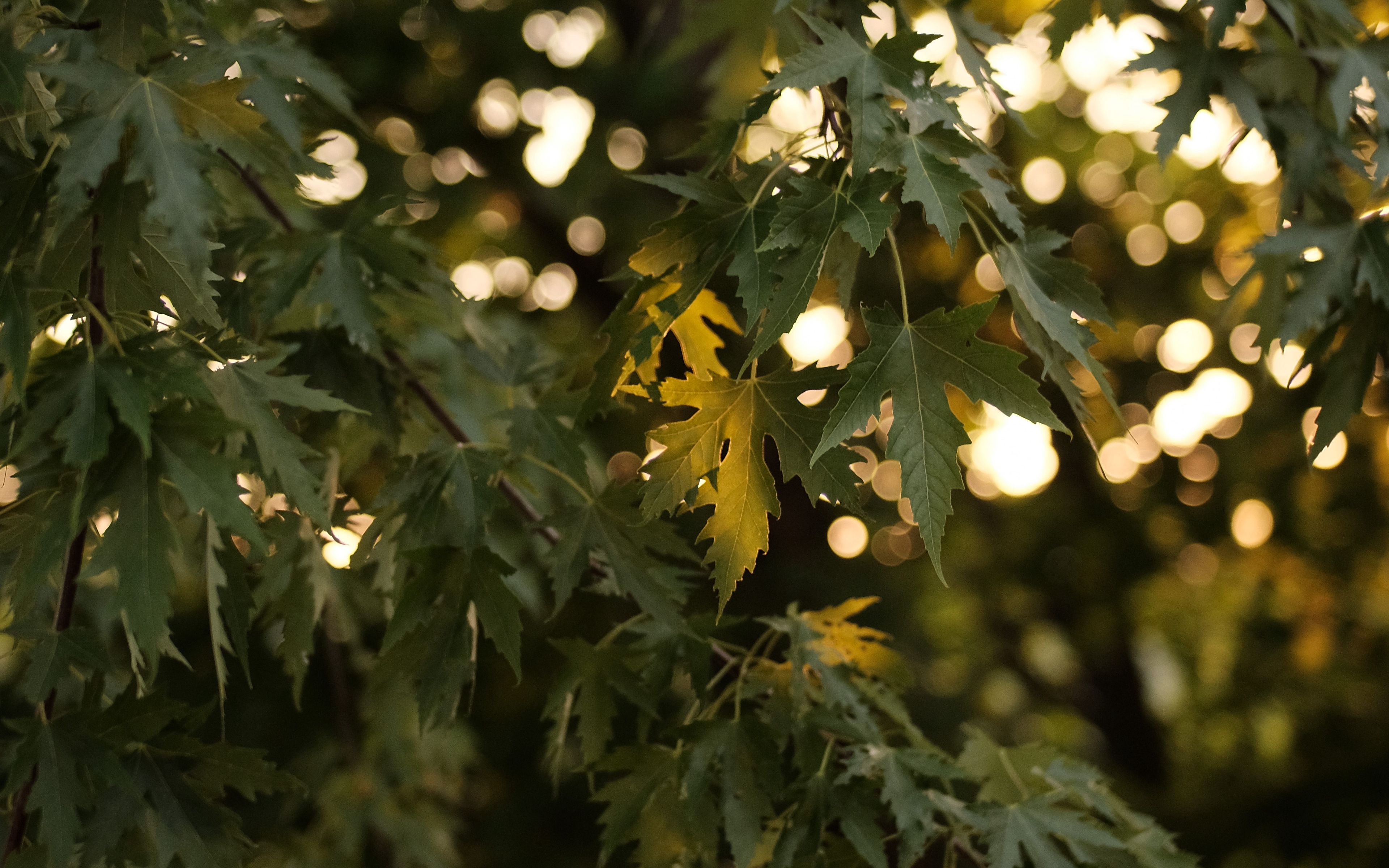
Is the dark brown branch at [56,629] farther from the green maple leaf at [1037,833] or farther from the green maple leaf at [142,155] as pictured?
the green maple leaf at [1037,833]

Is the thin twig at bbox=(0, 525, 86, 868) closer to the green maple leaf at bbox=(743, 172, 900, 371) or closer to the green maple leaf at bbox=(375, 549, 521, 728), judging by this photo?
the green maple leaf at bbox=(375, 549, 521, 728)

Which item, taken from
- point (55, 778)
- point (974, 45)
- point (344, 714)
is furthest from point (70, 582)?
point (344, 714)

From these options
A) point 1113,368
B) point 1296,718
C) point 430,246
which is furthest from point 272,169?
point 1296,718

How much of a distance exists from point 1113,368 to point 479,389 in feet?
14.9

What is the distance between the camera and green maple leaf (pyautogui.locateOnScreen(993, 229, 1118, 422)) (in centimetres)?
114

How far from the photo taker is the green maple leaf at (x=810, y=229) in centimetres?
105

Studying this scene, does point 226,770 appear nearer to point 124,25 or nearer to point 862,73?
point 124,25

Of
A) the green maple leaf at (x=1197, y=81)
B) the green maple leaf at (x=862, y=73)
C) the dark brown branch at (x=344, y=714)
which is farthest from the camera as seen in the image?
the dark brown branch at (x=344, y=714)

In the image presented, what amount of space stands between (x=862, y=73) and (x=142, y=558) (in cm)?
92

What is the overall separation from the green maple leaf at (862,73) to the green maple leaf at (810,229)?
0.04m

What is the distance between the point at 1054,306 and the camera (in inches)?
45.9

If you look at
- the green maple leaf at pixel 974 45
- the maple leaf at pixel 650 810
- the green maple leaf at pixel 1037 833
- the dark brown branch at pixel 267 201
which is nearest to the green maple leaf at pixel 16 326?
the dark brown branch at pixel 267 201

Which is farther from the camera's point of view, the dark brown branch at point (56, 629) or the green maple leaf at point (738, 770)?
the green maple leaf at point (738, 770)

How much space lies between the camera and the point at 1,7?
124 cm
